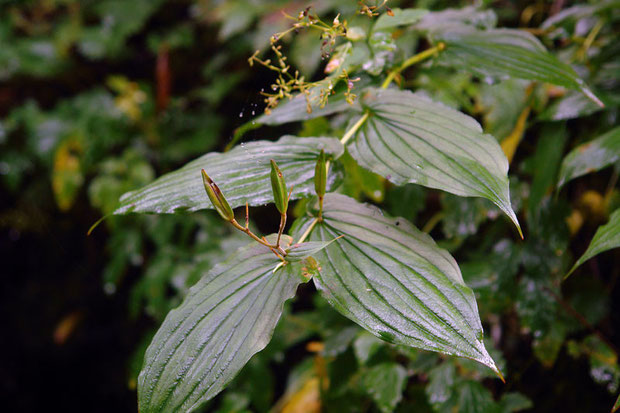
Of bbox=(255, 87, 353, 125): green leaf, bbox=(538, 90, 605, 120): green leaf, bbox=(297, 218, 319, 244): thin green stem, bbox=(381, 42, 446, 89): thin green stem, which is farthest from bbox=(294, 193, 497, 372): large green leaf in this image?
bbox=(538, 90, 605, 120): green leaf

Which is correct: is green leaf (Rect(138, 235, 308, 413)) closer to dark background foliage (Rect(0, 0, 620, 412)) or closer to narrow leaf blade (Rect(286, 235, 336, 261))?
narrow leaf blade (Rect(286, 235, 336, 261))

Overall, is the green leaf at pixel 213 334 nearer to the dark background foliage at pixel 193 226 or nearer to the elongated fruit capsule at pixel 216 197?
the elongated fruit capsule at pixel 216 197

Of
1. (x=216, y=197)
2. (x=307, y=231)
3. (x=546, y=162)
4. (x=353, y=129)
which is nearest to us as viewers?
(x=216, y=197)

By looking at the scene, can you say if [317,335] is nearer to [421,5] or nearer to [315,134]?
[315,134]

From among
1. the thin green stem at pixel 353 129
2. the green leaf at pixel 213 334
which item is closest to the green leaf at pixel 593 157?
the thin green stem at pixel 353 129

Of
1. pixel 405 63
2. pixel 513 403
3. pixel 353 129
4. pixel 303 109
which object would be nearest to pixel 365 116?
pixel 353 129

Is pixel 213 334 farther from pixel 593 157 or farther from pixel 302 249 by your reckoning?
pixel 593 157

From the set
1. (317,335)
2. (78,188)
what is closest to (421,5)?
(317,335)
